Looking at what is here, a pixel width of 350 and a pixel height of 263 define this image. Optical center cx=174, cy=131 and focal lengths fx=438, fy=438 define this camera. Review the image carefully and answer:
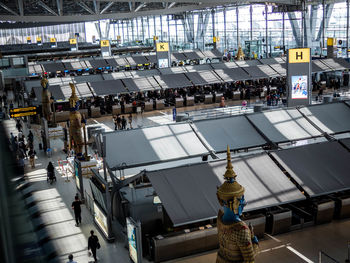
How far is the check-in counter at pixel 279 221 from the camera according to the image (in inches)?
456

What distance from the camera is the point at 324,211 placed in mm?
12047

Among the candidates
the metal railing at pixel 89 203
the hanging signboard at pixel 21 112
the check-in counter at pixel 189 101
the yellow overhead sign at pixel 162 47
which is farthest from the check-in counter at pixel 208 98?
the metal railing at pixel 89 203

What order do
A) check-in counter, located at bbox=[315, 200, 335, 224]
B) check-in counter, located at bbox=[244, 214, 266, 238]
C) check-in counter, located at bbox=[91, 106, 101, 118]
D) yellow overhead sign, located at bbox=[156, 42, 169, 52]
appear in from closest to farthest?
check-in counter, located at bbox=[244, 214, 266, 238], check-in counter, located at bbox=[315, 200, 335, 224], check-in counter, located at bbox=[91, 106, 101, 118], yellow overhead sign, located at bbox=[156, 42, 169, 52]

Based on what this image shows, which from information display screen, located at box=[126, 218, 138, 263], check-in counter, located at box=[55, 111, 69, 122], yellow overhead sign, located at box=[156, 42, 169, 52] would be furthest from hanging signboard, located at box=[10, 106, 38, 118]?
yellow overhead sign, located at box=[156, 42, 169, 52]

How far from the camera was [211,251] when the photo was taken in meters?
11.1

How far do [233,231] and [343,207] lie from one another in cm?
710

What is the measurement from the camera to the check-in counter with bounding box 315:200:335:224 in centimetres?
1198

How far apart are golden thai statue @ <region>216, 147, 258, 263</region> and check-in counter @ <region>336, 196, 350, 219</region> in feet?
21.8

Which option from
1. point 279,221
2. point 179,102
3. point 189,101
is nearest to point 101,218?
point 279,221

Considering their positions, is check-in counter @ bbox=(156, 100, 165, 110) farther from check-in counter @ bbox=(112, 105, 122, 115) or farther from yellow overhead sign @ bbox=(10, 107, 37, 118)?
yellow overhead sign @ bbox=(10, 107, 37, 118)

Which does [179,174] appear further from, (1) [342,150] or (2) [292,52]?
(2) [292,52]

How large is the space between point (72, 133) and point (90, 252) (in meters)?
8.14

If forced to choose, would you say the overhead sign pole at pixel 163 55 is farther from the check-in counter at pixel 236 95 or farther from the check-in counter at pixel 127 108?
the check-in counter at pixel 127 108

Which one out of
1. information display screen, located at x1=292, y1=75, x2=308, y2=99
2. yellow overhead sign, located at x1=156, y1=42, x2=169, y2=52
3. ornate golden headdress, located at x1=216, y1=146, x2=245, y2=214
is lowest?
ornate golden headdress, located at x1=216, y1=146, x2=245, y2=214
